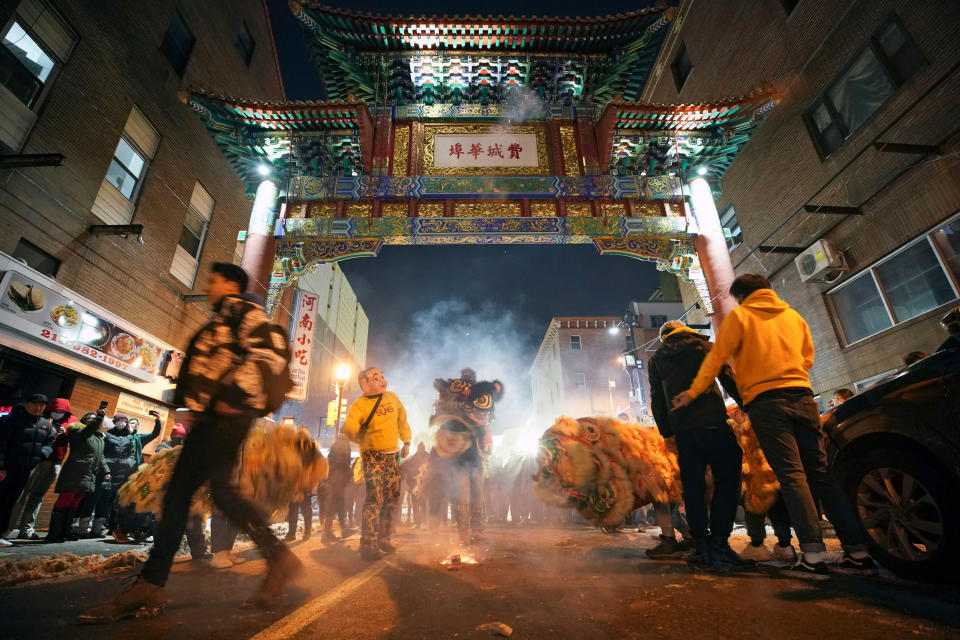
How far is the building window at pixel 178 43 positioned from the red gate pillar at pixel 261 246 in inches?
260

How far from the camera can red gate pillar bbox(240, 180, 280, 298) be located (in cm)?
909

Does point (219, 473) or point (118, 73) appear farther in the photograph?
point (118, 73)

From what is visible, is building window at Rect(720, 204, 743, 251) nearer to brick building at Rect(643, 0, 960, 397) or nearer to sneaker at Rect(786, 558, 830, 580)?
brick building at Rect(643, 0, 960, 397)

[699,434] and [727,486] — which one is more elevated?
[699,434]

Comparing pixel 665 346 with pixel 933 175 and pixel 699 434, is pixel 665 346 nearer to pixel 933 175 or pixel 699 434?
pixel 699 434

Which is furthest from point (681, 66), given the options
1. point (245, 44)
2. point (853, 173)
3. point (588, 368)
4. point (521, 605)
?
point (588, 368)

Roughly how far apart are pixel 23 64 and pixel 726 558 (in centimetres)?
1347

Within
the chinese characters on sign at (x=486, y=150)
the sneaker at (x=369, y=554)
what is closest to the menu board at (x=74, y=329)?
the sneaker at (x=369, y=554)

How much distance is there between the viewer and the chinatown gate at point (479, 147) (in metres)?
9.47

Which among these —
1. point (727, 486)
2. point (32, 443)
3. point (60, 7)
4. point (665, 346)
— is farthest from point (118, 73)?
point (727, 486)

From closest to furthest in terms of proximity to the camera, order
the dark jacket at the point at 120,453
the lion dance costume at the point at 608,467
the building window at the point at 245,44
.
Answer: the lion dance costume at the point at 608,467 < the dark jacket at the point at 120,453 < the building window at the point at 245,44

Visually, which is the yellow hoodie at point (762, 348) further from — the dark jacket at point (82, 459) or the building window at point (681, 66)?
the building window at point (681, 66)

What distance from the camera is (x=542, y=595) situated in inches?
102

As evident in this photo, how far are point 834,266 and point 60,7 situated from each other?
1834 cm
